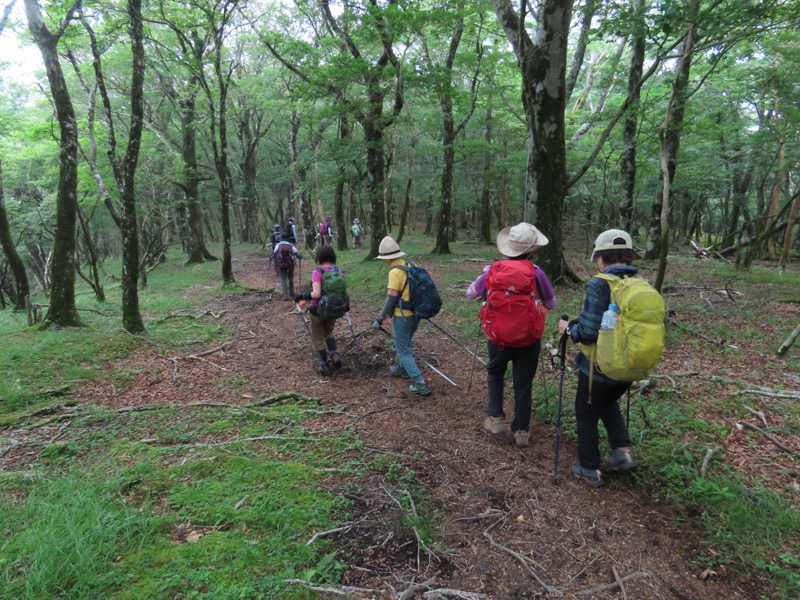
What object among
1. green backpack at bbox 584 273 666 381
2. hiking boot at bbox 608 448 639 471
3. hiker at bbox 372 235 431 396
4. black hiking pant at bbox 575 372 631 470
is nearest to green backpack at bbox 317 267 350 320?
hiker at bbox 372 235 431 396

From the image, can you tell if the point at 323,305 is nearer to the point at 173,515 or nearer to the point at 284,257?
the point at 173,515

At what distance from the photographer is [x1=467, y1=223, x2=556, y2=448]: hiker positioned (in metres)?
3.90

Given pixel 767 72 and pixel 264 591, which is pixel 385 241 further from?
pixel 767 72

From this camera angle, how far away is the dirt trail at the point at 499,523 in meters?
2.56

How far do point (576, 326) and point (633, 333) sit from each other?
1.69ft

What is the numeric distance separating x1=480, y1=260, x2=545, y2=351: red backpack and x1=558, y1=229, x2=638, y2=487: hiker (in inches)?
Result: 13.9

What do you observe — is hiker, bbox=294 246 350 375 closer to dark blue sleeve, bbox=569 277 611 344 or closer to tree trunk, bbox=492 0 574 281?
dark blue sleeve, bbox=569 277 611 344

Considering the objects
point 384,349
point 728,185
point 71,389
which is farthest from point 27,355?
point 728,185

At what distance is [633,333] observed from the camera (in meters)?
3.02

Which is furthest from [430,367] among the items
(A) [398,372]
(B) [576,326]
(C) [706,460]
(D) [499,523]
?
(C) [706,460]

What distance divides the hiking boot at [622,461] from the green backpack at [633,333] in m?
0.90

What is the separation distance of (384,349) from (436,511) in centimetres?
413

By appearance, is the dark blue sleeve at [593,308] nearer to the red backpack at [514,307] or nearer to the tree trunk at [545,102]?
the red backpack at [514,307]

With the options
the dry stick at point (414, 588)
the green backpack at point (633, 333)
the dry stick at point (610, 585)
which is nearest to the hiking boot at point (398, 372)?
the green backpack at point (633, 333)
